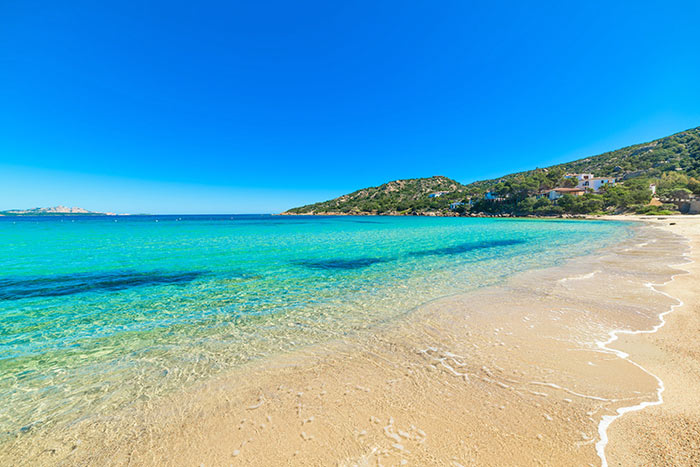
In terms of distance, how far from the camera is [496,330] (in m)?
5.66

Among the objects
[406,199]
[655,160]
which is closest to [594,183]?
[655,160]

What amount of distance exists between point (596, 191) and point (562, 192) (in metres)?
9.31

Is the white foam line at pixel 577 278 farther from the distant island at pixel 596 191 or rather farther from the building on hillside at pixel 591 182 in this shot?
the building on hillside at pixel 591 182

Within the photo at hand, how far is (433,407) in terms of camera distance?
3.39m

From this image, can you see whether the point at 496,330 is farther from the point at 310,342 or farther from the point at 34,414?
the point at 34,414

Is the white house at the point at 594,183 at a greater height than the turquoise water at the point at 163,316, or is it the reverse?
the white house at the point at 594,183

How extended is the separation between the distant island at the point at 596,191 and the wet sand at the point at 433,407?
8468 centimetres

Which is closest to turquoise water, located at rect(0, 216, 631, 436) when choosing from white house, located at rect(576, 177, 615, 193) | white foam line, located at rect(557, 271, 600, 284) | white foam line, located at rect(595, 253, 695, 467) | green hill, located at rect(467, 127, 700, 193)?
white foam line, located at rect(557, 271, 600, 284)

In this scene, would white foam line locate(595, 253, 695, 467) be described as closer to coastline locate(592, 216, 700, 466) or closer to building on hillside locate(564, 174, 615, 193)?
coastline locate(592, 216, 700, 466)

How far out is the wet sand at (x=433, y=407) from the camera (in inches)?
107

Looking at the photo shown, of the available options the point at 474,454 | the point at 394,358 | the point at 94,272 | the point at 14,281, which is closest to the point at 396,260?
the point at 394,358

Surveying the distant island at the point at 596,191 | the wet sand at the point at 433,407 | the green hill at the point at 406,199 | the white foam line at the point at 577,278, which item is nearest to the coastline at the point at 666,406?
the wet sand at the point at 433,407

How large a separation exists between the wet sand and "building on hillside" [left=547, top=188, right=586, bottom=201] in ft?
340

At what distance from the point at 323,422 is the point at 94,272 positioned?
1433 centimetres
